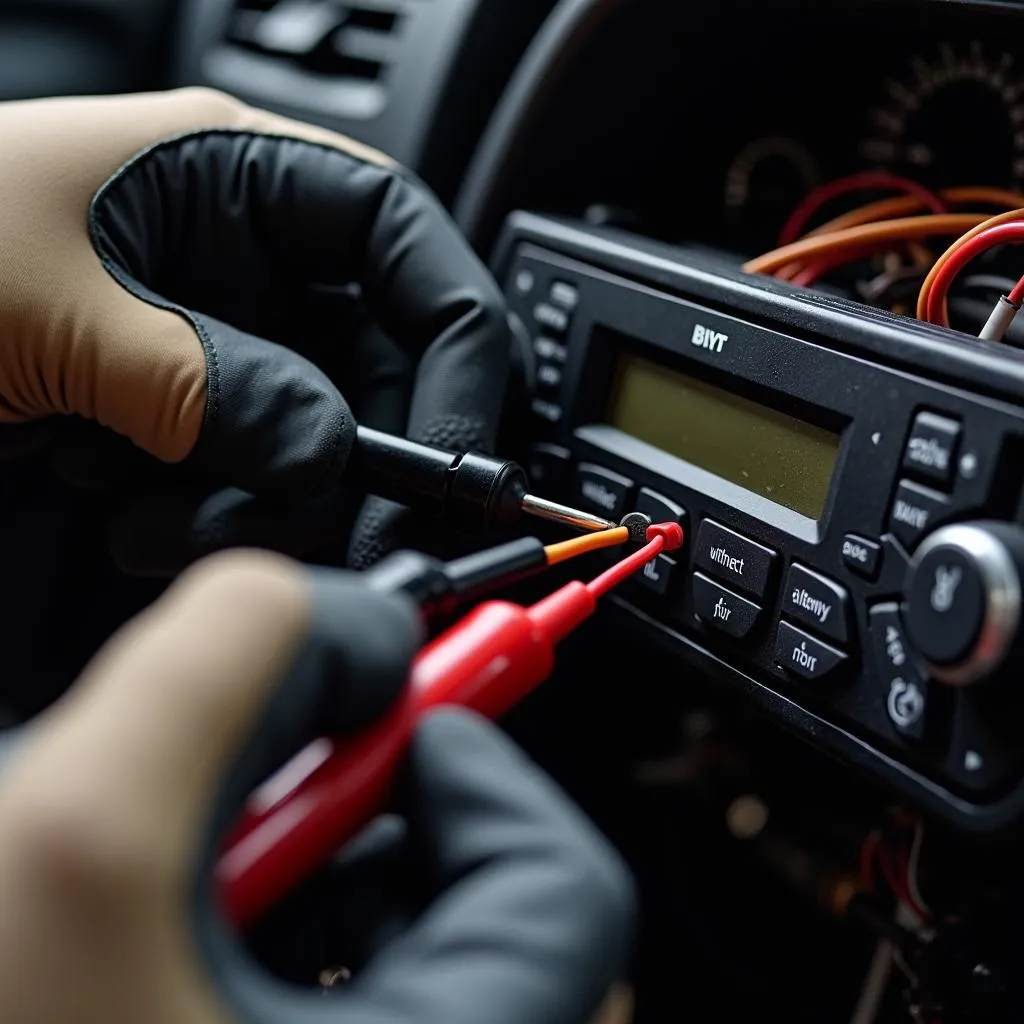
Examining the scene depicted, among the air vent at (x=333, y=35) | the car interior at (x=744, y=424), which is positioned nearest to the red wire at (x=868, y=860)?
the car interior at (x=744, y=424)

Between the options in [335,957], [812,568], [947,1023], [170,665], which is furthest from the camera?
[947,1023]

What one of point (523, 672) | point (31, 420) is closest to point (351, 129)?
point (31, 420)

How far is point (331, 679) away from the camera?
0.37 m

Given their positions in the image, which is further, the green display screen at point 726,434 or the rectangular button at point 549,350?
the rectangular button at point 549,350

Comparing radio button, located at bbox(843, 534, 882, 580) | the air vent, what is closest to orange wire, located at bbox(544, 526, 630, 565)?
radio button, located at bbox(843, 534, 882, 580)

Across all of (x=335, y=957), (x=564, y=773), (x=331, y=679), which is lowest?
(x=564, y=773)

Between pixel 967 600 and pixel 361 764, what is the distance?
0.75 ft

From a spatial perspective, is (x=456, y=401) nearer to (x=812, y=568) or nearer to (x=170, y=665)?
(x=812, y=568)

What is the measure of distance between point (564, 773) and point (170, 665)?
59 cm

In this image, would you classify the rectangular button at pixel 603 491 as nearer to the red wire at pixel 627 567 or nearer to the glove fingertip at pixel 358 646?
the red wire at pixel 627 567

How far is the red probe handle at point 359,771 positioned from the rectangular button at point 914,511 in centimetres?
16

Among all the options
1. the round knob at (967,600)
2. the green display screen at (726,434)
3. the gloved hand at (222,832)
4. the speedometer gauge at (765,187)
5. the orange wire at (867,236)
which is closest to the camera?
the gloved hand at (222,832)

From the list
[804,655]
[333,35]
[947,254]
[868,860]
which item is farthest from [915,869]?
[333,35]

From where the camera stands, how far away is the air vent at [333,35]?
884mm
